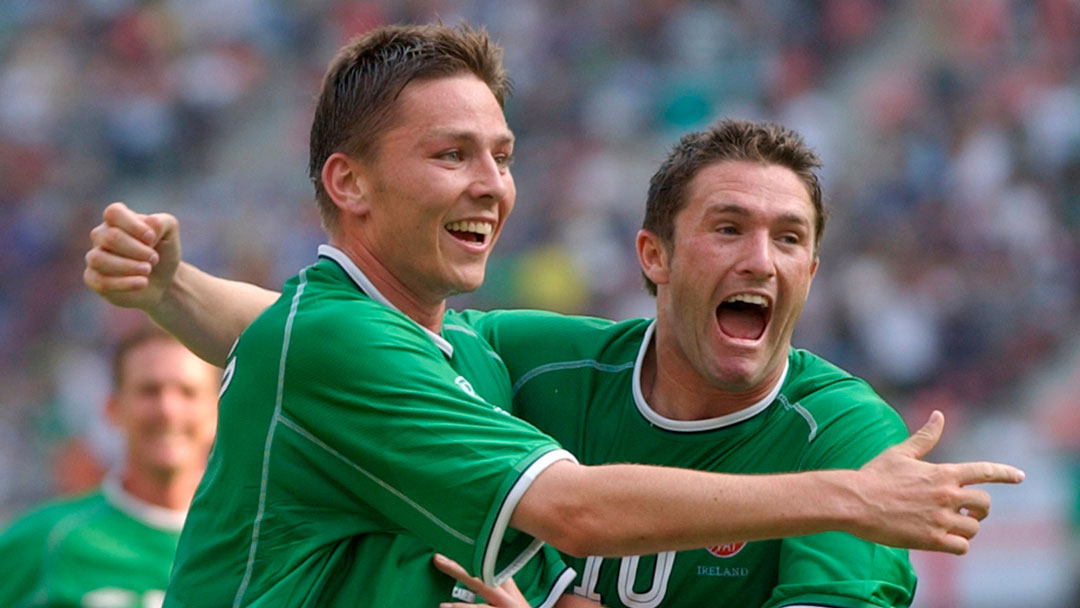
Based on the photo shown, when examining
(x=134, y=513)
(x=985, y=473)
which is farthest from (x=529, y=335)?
(x=134, y=513)

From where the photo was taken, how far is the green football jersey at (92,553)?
6.12m

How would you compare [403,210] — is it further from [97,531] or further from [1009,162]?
[1009,162]

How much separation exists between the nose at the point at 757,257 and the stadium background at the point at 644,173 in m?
6.21

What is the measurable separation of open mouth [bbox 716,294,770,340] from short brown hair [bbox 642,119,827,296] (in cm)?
23

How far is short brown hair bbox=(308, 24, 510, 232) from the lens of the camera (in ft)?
12.8

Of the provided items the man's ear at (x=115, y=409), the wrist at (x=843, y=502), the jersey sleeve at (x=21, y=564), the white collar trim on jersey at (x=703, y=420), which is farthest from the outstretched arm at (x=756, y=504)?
the man's ear at (x=115, y=409)

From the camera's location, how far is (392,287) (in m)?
3.92

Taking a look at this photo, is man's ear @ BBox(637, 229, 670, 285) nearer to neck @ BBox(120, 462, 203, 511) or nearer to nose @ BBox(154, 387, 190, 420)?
nose @ BBox(154, 387, 190, 420)


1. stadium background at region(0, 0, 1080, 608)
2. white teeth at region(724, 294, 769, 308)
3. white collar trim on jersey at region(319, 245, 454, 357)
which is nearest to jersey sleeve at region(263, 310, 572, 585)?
white collar trim on jersey at region(319, 245, 454, 357)

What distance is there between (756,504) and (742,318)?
1274 millimetres

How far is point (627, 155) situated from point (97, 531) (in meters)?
8.75

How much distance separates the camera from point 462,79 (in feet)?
12.9

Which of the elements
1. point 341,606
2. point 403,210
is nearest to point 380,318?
point 403,210

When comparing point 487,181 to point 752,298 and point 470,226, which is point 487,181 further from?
point 752,298
